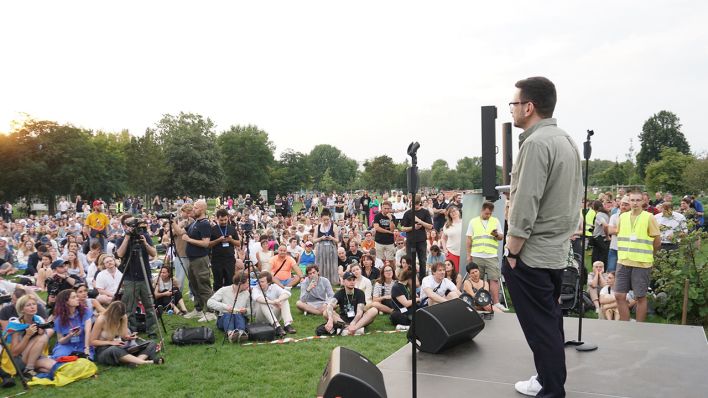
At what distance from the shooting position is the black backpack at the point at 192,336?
6691 mm

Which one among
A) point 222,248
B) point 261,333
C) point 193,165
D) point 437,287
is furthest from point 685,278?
point 193,165

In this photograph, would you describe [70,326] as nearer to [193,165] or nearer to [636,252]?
[636,252]

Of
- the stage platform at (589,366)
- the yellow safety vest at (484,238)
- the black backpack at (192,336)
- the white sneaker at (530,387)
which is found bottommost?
the black backpack at (192,336)

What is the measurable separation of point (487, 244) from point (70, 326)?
5.98 meters

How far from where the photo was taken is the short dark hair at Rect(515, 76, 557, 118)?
8.79ft

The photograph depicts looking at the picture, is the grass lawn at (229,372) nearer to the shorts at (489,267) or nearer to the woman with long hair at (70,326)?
the woman with long hair at (70,326)

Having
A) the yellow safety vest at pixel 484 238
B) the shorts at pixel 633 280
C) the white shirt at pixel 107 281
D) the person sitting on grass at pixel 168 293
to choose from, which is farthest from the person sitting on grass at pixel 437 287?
the white shirt at pixel 107 281

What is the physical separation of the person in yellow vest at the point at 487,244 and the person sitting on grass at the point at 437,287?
0.65 m

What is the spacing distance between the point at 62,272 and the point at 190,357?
304cm

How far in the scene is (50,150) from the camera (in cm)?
3888

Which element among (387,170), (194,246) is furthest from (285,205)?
(387,170)

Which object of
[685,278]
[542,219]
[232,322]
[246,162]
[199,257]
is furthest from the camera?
[246,162]

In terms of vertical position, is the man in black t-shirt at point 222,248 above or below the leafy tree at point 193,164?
below

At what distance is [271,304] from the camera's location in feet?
24.8
